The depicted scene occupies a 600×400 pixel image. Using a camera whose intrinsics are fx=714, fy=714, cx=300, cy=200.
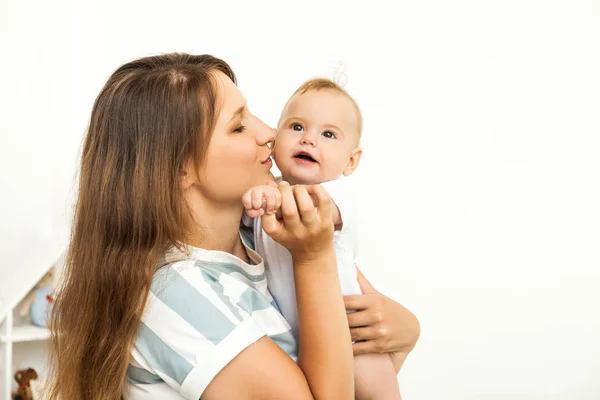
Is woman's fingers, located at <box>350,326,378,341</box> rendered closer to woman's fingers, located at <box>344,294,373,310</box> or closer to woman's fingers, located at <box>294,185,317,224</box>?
woman's fingers, located at <box>344,294,373,310</box>

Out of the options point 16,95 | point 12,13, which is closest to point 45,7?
point 12,13

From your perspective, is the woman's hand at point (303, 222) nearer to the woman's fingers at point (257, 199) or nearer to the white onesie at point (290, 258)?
the woman's fingers at point (257, 199)

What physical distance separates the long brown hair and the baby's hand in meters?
0.16

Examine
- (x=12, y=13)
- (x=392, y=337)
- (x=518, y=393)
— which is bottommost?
(x=518, y=393)

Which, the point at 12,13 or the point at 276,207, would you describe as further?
the point at 12,13

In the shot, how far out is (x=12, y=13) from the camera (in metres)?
2.97

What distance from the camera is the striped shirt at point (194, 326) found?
3.76 feet

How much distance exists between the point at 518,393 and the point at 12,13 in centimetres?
300

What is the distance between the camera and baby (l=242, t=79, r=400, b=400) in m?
1.47

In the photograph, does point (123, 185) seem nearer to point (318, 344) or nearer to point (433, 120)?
point (318, 344)

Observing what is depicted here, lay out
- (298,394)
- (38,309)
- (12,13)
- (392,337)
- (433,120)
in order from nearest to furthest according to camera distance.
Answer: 1. (298,394)
2. (392,337)
3. (38,309)
4. (12,13)
5. (433,120)

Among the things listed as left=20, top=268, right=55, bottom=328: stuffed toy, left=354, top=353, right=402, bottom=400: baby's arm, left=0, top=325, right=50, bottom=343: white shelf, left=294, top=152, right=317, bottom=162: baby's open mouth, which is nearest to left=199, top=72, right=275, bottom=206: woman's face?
left=294, top=152, right=317, bottom=162: baby's open mouth

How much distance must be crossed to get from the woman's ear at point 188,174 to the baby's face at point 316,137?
31 cm

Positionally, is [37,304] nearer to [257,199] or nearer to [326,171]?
[326,171]
